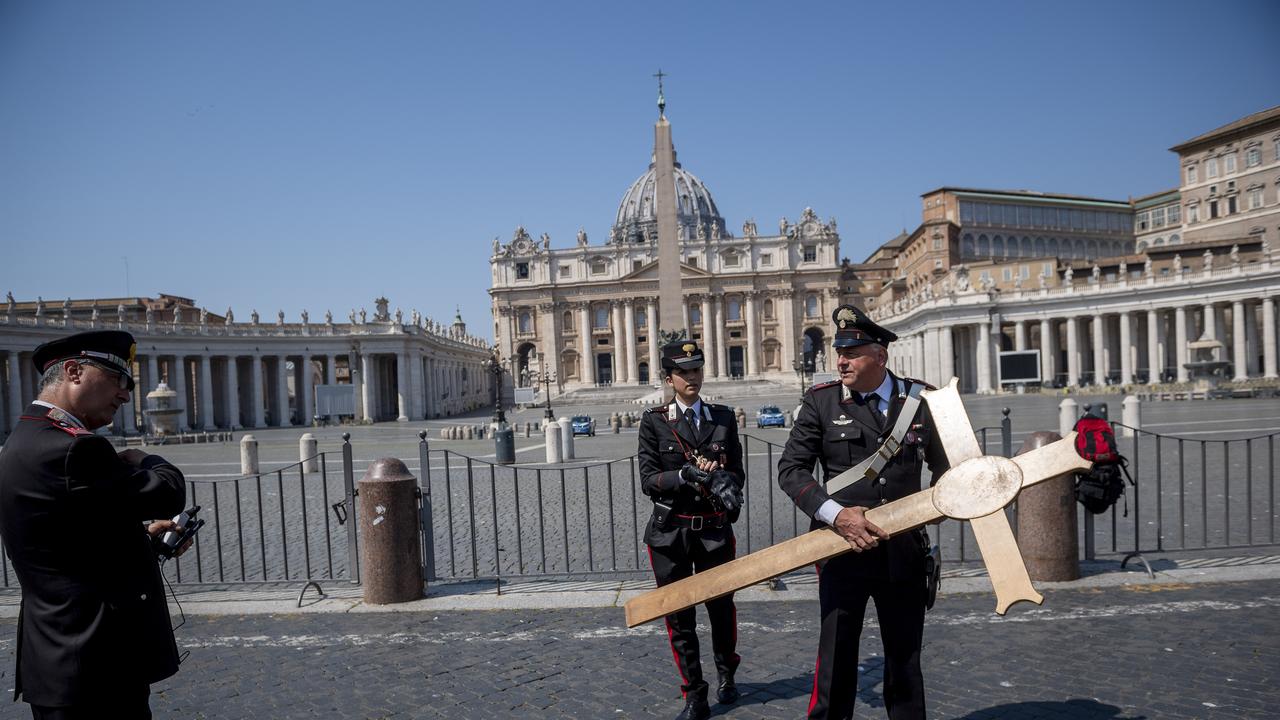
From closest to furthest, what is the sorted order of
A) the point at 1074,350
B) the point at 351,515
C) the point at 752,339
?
1. the point at 351,515
2. the point at 1074,350
3. the point at 752,339

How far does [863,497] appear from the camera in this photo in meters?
3.38

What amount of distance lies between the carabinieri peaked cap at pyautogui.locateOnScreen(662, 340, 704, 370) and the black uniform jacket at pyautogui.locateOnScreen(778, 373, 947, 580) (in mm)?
988

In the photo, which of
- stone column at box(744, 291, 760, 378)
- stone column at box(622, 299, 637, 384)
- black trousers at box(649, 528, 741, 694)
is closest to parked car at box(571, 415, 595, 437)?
black trousers at box(649, 528, 741, 694)

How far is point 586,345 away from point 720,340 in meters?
15.6

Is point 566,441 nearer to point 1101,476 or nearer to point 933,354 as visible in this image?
point 1101,476

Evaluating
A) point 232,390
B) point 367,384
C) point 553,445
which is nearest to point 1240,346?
point 553,445

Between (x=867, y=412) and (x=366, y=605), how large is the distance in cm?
481

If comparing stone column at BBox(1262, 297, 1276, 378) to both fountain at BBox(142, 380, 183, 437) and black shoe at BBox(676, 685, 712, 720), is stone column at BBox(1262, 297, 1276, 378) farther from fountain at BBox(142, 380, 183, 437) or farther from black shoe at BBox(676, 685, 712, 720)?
fountain at BBox(142, 380, 183, 437)

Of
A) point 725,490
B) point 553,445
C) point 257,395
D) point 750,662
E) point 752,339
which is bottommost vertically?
point 257,395

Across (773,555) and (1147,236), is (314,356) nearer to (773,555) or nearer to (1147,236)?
(773,555)

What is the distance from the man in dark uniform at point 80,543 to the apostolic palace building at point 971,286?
47.4 metres

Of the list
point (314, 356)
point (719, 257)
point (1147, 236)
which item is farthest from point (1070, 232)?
point (314, 356)

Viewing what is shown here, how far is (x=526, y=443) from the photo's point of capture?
86.9 feet

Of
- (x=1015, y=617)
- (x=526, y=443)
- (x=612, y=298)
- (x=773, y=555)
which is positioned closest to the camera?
(x=773, y=555)
